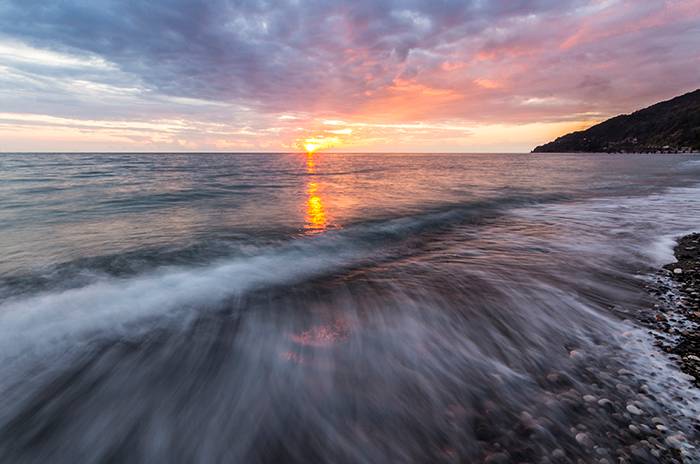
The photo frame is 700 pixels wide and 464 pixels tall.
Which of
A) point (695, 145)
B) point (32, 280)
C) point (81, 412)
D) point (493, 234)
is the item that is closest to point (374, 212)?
point (493, 234)

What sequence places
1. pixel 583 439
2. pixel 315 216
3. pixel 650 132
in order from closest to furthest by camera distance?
pixel 583 439 < pixel 315 216 < pixel 650 132

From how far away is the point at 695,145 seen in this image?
90500 millimetres

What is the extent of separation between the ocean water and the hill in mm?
129356

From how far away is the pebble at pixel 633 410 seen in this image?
114 inches

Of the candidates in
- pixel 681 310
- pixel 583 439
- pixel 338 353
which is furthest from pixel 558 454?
pixel 681 310

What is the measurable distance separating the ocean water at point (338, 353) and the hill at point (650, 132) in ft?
424

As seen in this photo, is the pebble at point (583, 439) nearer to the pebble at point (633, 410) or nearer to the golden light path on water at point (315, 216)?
the pebble at point (633, 410)

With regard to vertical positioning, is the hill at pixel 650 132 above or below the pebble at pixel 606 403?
above

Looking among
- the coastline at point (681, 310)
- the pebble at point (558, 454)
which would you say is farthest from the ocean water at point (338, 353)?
the coastline at point (681, 310)

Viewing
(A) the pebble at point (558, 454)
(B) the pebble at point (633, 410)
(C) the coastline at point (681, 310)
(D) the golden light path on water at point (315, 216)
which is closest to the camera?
(A) the pebble at point (558, 454)

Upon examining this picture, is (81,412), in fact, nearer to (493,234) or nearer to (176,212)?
(493,234)

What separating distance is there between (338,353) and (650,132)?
176 metres

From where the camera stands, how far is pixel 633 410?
2.91 meters

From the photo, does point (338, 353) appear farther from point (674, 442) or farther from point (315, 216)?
point (315, 216)
